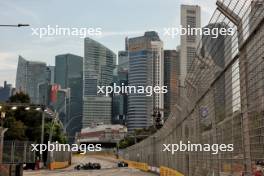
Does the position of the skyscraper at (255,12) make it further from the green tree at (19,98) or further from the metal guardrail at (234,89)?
the green tree at (19,98)

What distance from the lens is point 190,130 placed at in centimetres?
1466

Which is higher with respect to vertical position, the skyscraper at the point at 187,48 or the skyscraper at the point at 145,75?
the skyscraper at the point at 145,75

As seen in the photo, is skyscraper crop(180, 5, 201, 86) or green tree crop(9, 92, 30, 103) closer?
skyscraper crop(180, 5, 201, 86)

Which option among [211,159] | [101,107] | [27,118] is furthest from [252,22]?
[101,107]

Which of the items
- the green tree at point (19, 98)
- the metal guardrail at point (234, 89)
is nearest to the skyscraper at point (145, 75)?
the green tree at point (19, 98)

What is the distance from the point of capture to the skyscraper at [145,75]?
99525 mm

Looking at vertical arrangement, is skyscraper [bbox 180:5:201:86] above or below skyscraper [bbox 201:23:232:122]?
above

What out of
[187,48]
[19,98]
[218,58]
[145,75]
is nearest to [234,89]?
[218,58]

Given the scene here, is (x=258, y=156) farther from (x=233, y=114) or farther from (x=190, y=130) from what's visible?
(x=190, y=130)

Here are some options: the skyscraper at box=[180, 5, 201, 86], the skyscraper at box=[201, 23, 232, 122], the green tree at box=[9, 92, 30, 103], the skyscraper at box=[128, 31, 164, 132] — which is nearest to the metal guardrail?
the skyscraper at box=[201, 23, 232, 122]

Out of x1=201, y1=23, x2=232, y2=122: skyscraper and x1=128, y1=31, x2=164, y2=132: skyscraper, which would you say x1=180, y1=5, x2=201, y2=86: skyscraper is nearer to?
x1=201, y1=23, x2=232, y2=122: skyscraper

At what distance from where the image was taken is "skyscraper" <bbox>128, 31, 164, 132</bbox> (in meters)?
99.5

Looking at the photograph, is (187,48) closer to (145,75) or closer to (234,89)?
(234,89)

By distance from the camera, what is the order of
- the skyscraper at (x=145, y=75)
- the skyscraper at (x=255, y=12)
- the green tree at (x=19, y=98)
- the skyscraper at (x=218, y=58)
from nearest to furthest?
the skyscraper at (x=255, y=12), the skyscraper at (x=218, y=58), the green tree at (x=19, y=98), the skyscraper at (x=145, y=75)
